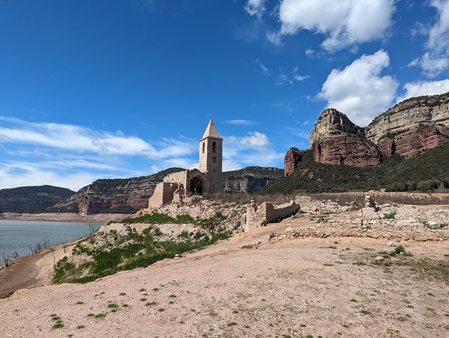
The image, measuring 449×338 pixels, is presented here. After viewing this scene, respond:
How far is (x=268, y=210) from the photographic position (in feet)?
73.1

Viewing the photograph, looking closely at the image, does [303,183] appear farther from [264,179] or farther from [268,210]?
[268,210]

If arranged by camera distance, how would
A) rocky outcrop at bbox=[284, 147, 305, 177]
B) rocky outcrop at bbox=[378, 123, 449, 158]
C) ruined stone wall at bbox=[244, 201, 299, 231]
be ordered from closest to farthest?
ruined stone wall at bbox=[244, 201, 299, 231] < rocky outcrop at bbox=[378, 123, 449, 158] < rocky outcrop at bbox=[284, 147, 305, 177]

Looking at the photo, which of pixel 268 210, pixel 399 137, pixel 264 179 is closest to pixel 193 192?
pixel 268 210

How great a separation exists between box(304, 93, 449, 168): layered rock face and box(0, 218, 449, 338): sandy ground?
7208 centimetres

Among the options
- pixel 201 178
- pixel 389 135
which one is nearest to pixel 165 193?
pixel 201 178

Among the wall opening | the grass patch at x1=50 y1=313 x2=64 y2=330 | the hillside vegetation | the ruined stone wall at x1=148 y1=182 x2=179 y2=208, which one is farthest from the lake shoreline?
the grass patch at x1=50 y1=313 x2=64 y2=330

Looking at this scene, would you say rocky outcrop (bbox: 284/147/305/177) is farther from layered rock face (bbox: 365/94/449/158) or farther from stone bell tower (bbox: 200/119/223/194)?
stone bell tower (bbox: 200/119/223/194)

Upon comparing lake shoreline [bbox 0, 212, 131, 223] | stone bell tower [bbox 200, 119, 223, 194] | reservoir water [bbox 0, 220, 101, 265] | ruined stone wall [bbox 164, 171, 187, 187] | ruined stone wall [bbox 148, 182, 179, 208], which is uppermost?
stone bell tower [bbox 200, 119, 223, 194]

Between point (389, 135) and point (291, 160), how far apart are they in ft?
86.2

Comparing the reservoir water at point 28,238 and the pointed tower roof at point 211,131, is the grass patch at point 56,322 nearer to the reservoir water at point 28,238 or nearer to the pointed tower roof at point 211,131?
the reservoir water at point 28,238

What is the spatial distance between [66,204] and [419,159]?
161281 millimetres

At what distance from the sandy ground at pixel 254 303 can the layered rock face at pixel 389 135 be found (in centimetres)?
7208

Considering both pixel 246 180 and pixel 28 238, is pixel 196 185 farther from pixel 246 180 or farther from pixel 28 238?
pixel 246 180

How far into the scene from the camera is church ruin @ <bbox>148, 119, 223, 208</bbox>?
126 ft
